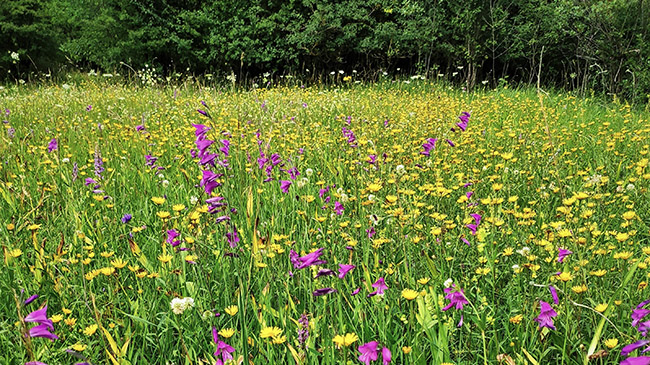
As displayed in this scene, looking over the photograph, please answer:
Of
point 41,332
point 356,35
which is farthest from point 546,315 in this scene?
point 356,35

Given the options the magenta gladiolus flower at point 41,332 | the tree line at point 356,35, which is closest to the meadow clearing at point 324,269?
the magenta gladiolus flower at point 41,332

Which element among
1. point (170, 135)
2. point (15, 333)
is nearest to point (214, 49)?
point (170, 135)

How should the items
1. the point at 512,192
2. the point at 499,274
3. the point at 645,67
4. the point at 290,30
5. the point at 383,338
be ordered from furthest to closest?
the point at 290,30 → the point at 645,67 → the point at 512,192 → the point at 499,274 → the point at 383,338

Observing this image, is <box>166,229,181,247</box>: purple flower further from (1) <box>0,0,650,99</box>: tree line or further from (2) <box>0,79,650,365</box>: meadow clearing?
(1) <box>0,0,650,99</box>: tree line

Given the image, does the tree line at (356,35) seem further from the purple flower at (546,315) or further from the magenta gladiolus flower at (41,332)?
the magenta gladiolus flower at (41,332)

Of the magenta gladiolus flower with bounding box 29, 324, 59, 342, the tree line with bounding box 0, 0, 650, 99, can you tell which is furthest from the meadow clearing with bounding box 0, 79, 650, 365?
the tree line with bounding box 0, 0, 650, 99

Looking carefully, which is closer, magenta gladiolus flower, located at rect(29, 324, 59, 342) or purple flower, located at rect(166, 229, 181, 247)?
magenta gladiolus flower, located at rect(29, 324, 59, 342)

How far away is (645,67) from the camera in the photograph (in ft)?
27.2

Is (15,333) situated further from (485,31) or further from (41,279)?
(485,31)

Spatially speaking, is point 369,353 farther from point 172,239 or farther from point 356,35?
point 356,35

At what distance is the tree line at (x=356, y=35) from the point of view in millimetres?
9062

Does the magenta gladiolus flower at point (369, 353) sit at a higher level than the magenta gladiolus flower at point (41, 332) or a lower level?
lower

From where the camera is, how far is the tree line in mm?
9062

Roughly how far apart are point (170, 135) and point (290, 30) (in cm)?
816
